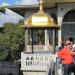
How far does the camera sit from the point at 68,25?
3397cm

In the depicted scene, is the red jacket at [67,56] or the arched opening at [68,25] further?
the arched opening at [68,25]

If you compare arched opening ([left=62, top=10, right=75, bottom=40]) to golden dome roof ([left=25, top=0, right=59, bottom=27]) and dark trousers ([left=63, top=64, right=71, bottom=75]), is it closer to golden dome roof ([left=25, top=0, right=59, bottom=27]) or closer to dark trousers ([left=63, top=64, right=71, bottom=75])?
golden dome roof ([left=25, top=0, right=59, bottom=27])

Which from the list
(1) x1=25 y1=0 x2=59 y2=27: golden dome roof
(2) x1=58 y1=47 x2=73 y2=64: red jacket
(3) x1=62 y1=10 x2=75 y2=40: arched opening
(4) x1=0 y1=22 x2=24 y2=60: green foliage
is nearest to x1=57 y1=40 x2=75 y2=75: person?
(2) x1=58 y1=47 x2=73 y2=64: red jacket

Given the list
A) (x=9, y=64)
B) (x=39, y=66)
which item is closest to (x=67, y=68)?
(x=39, y=66)

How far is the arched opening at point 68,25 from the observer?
3397 cm

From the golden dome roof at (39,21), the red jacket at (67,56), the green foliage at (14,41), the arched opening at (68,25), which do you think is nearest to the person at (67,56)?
the red jacket at (67,56)

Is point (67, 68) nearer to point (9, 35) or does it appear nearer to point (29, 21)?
point (29, 21)

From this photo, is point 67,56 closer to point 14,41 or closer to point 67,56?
point 67,56

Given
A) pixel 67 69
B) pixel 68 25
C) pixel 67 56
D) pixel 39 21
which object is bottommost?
pixel 67 69

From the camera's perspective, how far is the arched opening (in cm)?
3397

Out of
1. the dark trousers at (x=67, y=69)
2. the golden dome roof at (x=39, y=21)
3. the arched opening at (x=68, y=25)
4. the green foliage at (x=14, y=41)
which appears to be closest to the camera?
the dark trousers at (x=67, y=69)

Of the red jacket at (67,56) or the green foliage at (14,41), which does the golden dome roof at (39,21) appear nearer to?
the red jacket at (67,56)

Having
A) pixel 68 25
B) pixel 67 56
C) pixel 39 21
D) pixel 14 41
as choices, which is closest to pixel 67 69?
pixel 67 56

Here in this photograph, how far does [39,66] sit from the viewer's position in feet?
92.8
